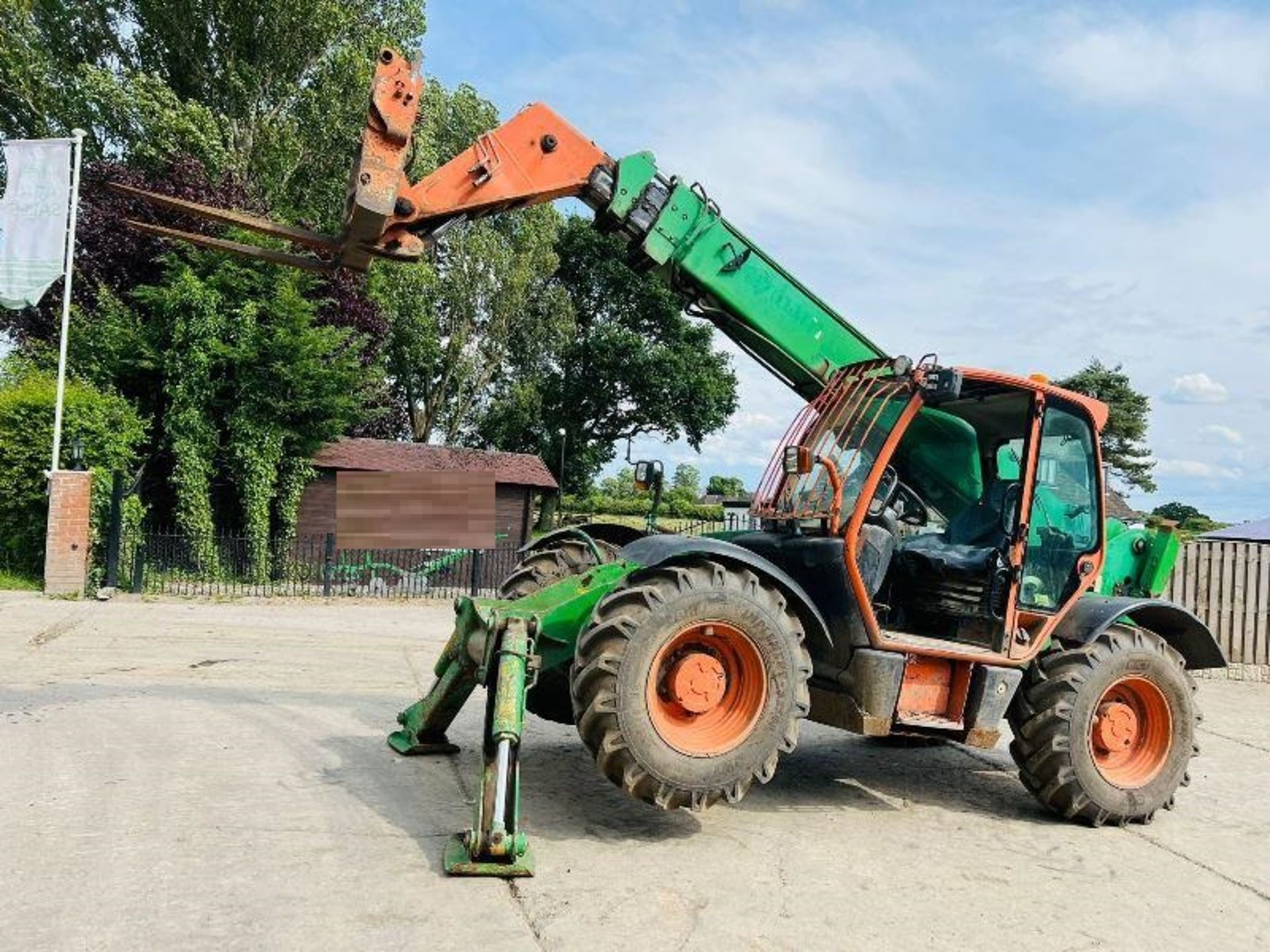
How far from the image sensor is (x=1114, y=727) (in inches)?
243

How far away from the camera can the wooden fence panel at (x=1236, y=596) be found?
13969mm

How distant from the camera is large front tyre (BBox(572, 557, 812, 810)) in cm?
480

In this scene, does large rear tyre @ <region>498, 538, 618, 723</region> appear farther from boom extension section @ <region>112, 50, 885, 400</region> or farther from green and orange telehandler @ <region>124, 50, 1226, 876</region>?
boom extension section @ <region>112, 50, 885, 400</region>

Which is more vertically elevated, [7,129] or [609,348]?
[7,129]

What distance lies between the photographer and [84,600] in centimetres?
1569

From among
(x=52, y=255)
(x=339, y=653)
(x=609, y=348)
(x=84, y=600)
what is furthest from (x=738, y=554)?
(x=609, y=348)

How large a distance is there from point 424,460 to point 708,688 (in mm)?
21710

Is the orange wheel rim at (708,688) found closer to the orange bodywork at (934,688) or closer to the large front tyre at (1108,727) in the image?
the orange bodywork at (934,688)

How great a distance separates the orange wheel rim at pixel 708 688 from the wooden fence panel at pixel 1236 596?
10982 mm

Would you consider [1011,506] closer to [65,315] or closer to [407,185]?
[407,185]

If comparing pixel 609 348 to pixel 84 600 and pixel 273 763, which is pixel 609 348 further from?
pixel 273 763

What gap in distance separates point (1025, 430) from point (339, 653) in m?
7.99

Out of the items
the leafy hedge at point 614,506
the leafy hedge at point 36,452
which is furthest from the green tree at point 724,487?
the leafy hedge at point 36,452

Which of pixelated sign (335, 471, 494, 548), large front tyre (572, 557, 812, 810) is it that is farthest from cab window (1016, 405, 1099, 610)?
pixelated sign (335, 471, 494, 548)
